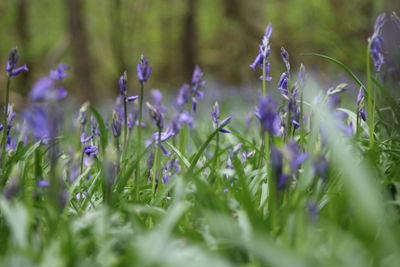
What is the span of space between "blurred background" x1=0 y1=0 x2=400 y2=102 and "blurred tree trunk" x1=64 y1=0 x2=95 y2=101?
0.07 ft

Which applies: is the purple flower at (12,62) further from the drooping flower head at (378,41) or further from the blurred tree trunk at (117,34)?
the blurred tree trunk at (117,34)

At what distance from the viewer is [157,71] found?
24688 millimetres

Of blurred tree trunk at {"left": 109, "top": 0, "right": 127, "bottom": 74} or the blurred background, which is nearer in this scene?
the blurred background

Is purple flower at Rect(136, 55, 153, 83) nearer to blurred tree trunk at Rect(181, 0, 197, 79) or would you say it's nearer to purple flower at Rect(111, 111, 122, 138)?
purple flower at Rect(111, 111, 122, 138)

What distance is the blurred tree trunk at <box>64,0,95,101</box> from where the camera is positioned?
10.6m

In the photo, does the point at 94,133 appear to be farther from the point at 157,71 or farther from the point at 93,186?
the point at 157,71

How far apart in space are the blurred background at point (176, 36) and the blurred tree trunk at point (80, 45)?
21 millimetres

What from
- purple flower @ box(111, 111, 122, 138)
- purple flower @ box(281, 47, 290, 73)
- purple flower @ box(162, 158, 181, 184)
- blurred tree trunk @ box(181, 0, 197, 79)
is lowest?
purple flower @ box(162, 158, 181, 184)

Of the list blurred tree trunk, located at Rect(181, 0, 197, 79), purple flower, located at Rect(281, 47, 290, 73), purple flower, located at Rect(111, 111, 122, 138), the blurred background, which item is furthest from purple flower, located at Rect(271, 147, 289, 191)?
blurred tree trunk, located at Rect(181, 0, 197, 79)

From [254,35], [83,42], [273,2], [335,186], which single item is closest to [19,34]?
[83,42]

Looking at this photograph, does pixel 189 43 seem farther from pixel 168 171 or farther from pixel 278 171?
pixel 278 171

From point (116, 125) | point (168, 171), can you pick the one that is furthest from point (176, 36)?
point (116, 125)

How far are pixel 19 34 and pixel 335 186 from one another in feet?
54.7

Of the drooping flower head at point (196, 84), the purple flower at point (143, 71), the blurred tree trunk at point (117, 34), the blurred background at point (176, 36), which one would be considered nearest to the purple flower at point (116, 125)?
the purple flower at point (143, 71)
